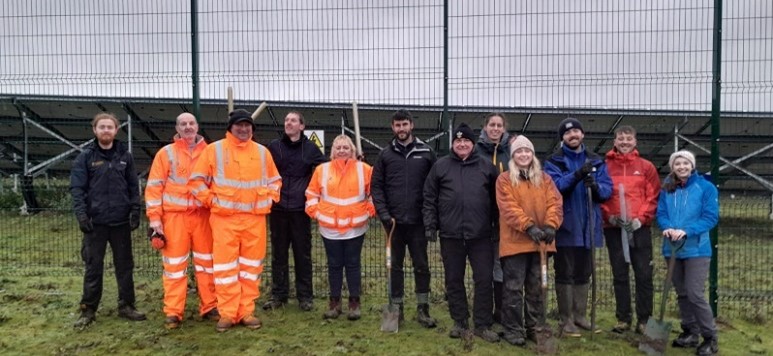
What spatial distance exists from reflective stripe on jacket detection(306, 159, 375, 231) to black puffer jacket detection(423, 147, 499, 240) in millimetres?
762

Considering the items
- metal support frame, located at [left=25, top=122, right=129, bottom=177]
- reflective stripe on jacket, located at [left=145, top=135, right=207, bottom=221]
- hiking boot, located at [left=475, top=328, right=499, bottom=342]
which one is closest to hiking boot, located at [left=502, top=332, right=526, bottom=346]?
hiking boot, located at [left=475, top=328, right=499, bottom=342]

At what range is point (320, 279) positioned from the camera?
7.30 m

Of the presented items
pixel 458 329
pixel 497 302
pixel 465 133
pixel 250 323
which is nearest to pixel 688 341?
pixel 497 302

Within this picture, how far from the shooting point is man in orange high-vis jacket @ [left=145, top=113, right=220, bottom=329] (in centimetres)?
512

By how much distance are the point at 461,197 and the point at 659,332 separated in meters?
1.97

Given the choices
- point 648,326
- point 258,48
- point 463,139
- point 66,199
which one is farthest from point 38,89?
point 648,326

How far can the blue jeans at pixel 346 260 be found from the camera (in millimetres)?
5477

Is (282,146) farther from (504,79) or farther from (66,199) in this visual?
(66,199)

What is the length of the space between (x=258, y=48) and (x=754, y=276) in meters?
7.24

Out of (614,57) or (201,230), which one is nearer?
(201,230)

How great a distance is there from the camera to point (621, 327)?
17.4ft

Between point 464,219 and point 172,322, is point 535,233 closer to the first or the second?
point 464,219

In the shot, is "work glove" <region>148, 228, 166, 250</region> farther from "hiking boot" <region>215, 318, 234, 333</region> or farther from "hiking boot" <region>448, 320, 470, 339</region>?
"hiking boot" <region>448, 320, 470, 339</region>

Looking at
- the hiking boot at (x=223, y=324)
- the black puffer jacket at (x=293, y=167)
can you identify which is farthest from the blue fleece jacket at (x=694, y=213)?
the hiking boot at (x=223, y=324)
